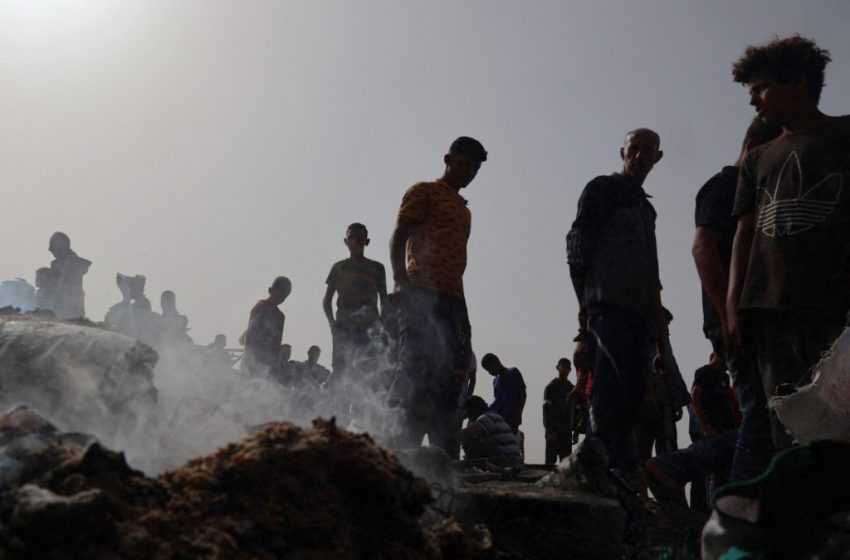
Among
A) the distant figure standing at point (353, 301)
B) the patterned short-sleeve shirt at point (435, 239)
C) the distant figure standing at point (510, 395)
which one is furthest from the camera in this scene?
the distant figure standing at point (510, 395)

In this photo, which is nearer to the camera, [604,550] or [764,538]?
[764,538]

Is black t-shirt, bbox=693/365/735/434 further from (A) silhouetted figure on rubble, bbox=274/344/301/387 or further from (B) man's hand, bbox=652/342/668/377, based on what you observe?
(A) silhouetted figure on rubble, bbox=274/344/301/387

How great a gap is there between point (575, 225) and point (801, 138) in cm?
172

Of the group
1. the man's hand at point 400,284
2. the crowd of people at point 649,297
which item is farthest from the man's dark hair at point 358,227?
the man's hand at point 400,284

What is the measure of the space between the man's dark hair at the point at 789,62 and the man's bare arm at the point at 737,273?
2.18ft

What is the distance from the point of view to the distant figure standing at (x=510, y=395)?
10.0m

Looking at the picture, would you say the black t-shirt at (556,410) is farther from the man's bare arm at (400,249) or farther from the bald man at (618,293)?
the man's bare arm at (400,249)

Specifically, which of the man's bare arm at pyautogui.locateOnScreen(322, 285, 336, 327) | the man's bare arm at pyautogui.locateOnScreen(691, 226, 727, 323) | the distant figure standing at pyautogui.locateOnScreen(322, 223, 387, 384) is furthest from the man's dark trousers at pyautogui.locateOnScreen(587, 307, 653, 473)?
the man's bare arm at pyautogui.locateOnScreen(322, 285, 336, 327)

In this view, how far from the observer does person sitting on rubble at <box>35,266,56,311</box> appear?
28.3 feet

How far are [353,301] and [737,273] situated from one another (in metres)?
4.96

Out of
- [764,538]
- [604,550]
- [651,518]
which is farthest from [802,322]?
[651,518]

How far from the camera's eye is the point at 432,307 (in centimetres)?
506

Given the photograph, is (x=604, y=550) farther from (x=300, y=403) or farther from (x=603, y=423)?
(x=300, y=403)

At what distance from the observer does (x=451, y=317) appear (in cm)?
514
